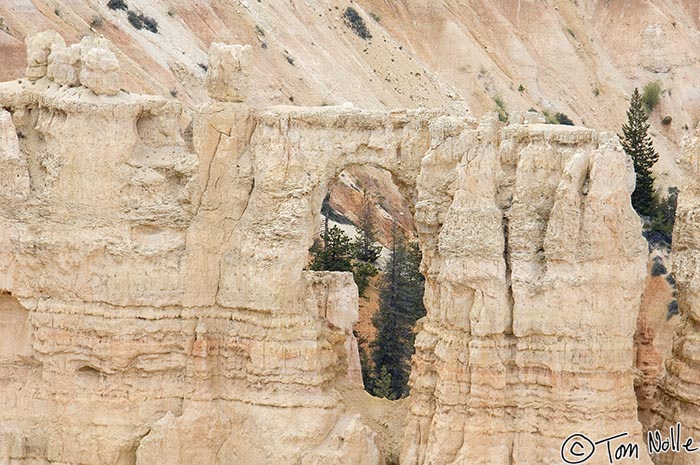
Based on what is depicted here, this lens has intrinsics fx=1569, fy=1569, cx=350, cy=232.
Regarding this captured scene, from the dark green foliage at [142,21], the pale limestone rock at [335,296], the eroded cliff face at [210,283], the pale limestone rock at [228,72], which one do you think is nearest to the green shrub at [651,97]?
the dark green foliage at [142,21]

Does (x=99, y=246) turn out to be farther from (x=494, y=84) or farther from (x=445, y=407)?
(x=494, y=84)

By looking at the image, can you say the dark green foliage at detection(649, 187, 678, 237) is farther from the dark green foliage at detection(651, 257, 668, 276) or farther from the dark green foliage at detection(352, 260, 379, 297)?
the dark green foliage at detection(352, 260, 379, 297)

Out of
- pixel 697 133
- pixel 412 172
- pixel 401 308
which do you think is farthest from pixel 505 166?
pixel 401 308

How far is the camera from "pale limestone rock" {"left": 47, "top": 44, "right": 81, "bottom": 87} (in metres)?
28.9

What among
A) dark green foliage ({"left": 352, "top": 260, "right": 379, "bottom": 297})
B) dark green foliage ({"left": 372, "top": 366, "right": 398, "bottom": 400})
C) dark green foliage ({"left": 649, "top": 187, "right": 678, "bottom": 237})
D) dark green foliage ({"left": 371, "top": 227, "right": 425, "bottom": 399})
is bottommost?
dark green foliage ({"left": 372, "top": 366, "right": 398, "bottom": 400})

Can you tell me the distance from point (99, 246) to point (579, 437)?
930cm

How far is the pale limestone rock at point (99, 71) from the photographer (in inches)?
1122

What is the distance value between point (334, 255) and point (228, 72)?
1444cm

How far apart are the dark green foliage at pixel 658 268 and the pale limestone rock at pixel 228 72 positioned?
21108mm

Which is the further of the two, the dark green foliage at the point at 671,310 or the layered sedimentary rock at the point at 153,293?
the dark green foliage at the point at 671,310

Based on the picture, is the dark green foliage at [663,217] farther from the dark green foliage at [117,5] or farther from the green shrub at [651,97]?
the green shrub at [651,97]

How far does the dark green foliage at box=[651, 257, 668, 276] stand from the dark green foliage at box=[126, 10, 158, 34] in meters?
20.3
